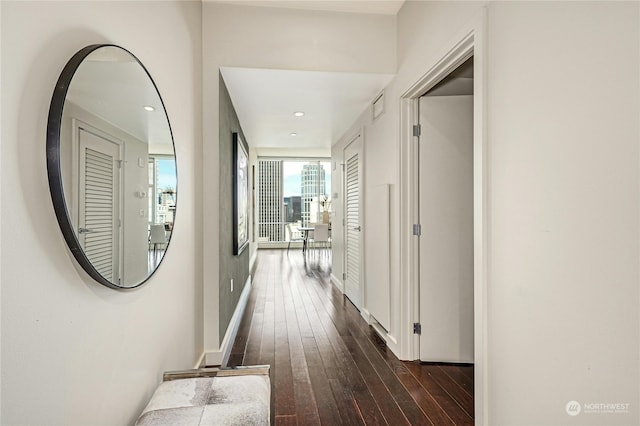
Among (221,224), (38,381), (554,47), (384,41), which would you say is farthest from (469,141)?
(38,381)

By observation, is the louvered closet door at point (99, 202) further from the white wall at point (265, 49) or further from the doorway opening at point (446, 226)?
the doorway opening at point (446, 226)

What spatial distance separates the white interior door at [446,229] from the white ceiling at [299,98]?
635 mm

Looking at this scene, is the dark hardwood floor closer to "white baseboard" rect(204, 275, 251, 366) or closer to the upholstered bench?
"white baseboard" rect(204, 275, 251, 366)

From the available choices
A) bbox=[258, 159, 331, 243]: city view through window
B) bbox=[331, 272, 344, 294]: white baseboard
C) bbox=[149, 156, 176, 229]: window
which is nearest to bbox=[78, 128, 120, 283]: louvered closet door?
bbox=[149, 156, 176, 229]: window

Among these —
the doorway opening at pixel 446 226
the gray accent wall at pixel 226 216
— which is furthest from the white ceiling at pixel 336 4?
the doorway opening at pixel 446 226

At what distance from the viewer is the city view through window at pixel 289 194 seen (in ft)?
33.1

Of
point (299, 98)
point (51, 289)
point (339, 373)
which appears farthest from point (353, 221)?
point (51, 289)

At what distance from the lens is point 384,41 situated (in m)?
2.79

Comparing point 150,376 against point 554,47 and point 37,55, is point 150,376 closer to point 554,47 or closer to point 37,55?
point 37,55

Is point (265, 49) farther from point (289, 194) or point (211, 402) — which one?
point (289, 194)

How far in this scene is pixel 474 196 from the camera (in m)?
1.68

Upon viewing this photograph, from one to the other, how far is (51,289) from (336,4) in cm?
266

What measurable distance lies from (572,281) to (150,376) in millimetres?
1672

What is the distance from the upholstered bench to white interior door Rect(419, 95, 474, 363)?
Result: 5.10 feet
